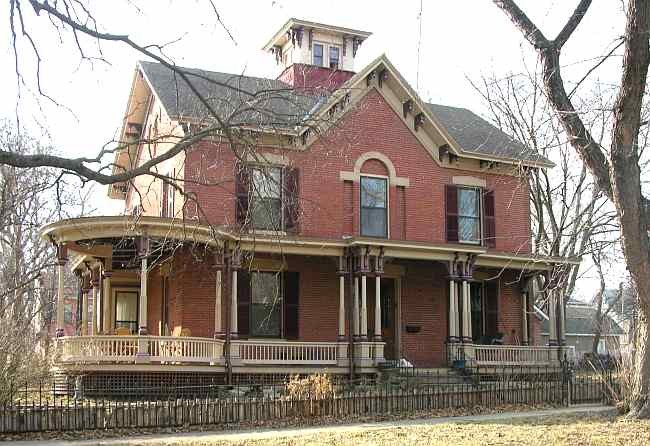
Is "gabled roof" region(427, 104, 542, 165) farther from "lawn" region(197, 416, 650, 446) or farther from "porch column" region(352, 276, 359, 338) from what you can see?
"lawn" region(197, 416, 650, 446)

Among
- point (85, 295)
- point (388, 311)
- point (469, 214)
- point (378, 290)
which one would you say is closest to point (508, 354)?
point (388, 311)

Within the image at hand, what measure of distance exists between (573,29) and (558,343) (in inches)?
575

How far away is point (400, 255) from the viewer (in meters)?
23.7

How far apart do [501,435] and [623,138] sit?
5.03m

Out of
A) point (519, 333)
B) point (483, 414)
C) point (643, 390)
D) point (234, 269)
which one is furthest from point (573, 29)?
point (519, 333)

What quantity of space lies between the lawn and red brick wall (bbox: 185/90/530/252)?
32.8 ft

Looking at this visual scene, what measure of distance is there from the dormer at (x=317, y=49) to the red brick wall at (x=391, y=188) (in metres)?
3.48

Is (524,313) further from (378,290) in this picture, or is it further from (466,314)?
(378,290)

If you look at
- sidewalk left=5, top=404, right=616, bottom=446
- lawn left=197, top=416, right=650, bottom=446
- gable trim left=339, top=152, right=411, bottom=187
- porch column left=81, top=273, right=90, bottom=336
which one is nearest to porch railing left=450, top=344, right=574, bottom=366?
gable trim left=339, top=152, right=411, bottom=187

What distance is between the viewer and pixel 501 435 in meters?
13.6

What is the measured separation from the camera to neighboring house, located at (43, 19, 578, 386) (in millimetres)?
21266

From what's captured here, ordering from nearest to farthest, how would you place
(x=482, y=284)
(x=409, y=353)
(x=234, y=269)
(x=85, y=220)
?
1. (x=85, y=220)
2. (x=234, y=269)
3. (x=409, y=353)
4. (x=482, y=284)

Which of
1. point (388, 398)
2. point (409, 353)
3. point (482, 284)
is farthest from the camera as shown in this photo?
point (482, 284)

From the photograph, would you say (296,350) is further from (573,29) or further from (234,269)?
(573,29)
